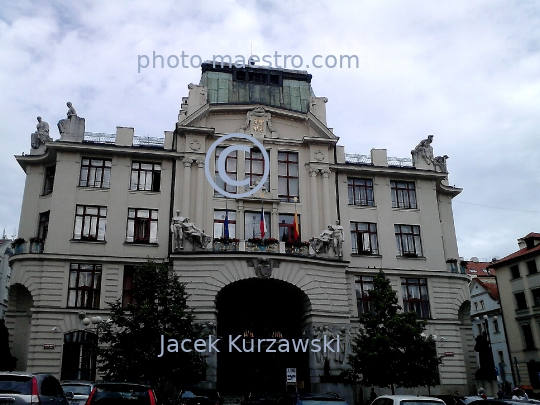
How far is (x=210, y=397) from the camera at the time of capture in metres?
23.0

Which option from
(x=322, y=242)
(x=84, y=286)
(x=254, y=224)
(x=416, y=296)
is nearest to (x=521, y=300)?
(x=416, y=296)

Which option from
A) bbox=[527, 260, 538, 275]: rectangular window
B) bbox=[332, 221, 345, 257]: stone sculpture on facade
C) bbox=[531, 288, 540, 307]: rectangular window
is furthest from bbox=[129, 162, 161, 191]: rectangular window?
bbox=[531, 288, 540, 307]: rectangular window

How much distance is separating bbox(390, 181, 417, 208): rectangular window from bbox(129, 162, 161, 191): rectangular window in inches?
716

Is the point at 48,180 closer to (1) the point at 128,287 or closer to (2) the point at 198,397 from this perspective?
(1) the point at 128,287

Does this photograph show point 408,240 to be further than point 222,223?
Yes

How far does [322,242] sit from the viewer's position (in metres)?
35.2

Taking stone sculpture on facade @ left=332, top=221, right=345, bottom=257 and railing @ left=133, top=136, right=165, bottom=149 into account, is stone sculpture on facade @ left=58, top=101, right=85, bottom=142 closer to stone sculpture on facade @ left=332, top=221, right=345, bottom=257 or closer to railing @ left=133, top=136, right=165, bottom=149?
railing @ left=133, top=136, right=165, bottom=149

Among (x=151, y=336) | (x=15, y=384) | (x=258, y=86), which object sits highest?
(x=258, y=86)

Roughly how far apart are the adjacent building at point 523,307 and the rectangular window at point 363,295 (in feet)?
72.2

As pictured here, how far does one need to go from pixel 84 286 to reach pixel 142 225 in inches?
217

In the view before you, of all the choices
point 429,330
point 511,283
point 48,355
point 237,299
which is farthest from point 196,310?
point 511,283

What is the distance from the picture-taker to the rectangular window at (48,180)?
36.9m

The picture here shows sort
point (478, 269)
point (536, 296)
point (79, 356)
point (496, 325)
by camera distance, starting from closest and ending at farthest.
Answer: point (79, 356)
point (536, 296)
point (496, 325)
point (478, 269)

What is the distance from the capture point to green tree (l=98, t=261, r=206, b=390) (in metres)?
23.9
